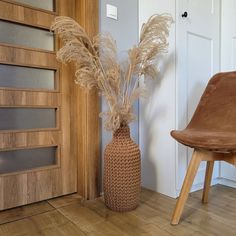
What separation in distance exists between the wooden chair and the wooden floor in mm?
91

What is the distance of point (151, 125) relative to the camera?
164cm

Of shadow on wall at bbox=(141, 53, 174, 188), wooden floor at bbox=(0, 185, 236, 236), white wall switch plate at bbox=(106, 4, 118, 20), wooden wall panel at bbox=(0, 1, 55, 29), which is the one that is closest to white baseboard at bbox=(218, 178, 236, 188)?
wooden floor at bbox=(0, 185, 236, 236)

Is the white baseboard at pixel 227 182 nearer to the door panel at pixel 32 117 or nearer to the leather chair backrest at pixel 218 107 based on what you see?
the leather chair backrest at pixel 218 107

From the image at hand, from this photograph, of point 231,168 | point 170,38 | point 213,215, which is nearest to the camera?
point 213,215

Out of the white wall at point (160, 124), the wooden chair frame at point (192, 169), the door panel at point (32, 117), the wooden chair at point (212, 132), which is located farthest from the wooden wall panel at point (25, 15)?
the wooden chair frame at point (192, 169)

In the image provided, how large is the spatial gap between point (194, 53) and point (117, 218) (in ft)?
3.85

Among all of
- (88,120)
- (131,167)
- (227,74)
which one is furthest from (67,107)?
(227,74)

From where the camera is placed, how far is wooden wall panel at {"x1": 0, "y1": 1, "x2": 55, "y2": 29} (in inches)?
50.6

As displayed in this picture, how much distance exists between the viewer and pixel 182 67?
150 cm

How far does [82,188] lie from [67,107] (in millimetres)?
546

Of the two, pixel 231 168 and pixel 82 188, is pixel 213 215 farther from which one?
pixel 82 188

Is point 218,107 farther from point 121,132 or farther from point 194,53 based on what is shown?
point 121,132

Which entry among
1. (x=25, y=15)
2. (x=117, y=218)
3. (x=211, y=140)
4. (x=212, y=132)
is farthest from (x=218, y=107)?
(x=25, y=15)

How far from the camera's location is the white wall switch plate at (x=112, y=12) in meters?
1.54
